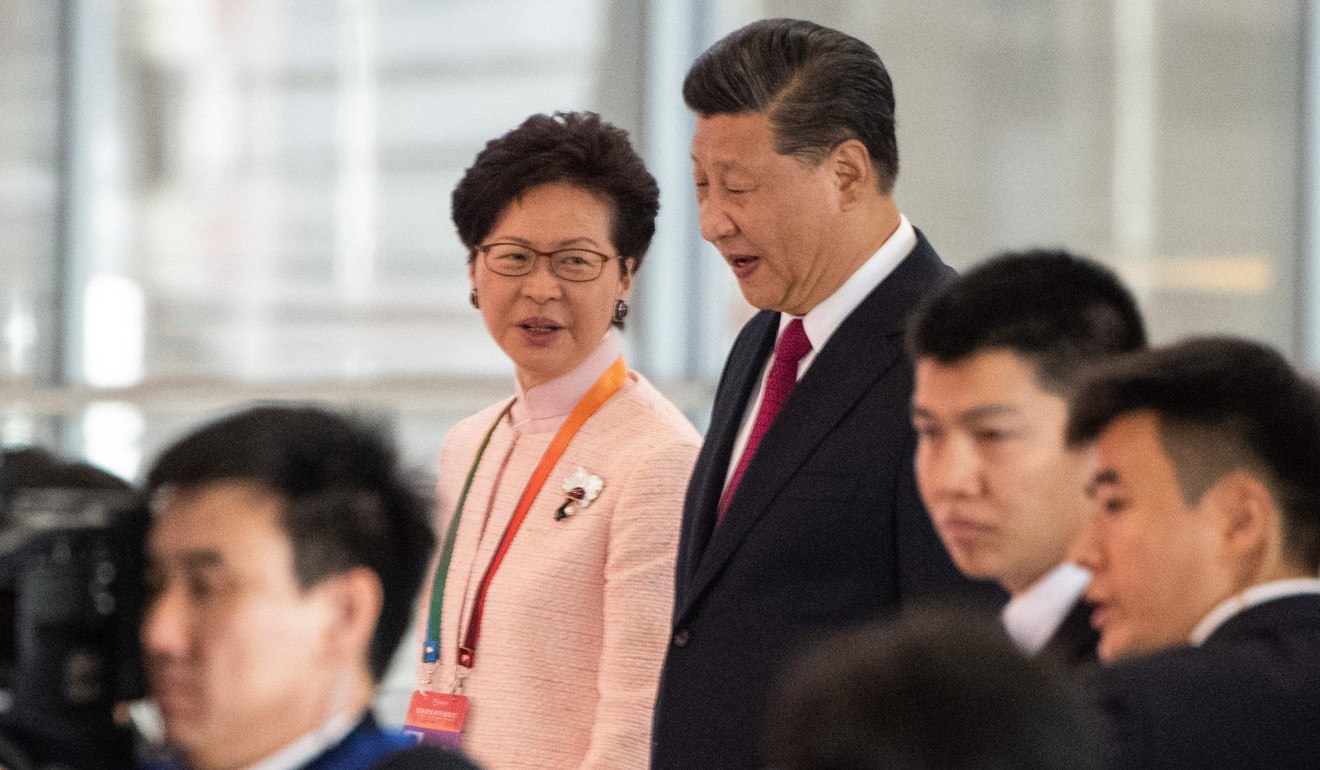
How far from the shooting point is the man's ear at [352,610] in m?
1.24

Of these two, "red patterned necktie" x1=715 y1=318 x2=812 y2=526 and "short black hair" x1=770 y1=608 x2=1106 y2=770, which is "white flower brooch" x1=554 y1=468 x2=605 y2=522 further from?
"short black hair" x1=770 y1=608 x2=1106 y2=770

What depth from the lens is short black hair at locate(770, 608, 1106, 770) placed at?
818 mm

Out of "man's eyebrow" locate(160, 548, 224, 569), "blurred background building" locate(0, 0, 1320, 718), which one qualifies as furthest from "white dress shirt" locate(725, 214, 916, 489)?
"blurred background building" locate(0, 0, 1320, 718)

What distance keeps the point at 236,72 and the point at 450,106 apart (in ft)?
2.58

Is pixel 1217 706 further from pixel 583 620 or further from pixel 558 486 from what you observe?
pixel 558 486

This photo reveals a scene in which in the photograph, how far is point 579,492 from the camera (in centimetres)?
237

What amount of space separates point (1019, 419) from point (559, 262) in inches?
44.3

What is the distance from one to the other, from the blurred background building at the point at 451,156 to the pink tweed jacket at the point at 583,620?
3352 mm

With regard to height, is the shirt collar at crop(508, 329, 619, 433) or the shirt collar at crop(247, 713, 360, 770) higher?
the shirt collar at crop(508, 329, 619, 433)

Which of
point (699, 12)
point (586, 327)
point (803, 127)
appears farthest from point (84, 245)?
point (803, 127)

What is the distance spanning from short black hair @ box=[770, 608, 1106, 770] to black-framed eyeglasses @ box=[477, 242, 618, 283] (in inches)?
65.1

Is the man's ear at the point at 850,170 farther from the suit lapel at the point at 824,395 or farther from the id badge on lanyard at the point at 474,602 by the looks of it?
the id badge on lanyard at the point at 474,602

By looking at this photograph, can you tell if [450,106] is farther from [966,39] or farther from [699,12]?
[966,39]

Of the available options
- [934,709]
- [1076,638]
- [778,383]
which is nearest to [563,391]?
[778,383]
